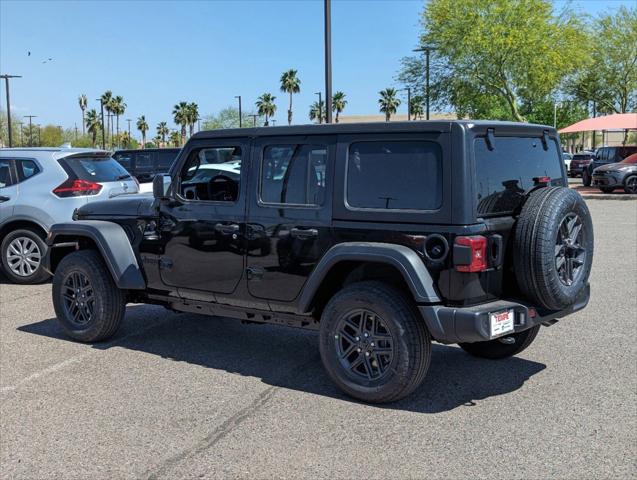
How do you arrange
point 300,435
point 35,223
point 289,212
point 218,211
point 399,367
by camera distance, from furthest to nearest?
point 35,223, point 218,211, point 289,212, point 399,367, point 300,435

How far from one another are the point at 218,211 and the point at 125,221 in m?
1.11

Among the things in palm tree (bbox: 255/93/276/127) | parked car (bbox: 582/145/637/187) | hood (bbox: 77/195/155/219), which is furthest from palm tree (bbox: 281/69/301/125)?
hood (bbox: 77/195/155/219)

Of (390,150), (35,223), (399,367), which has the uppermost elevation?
(390,150)

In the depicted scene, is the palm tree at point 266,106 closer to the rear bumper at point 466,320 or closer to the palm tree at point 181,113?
the palm tree at point 181,113

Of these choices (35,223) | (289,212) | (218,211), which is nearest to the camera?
(289,212)

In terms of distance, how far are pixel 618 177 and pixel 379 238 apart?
23.5 metres

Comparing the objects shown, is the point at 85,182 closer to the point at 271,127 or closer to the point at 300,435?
the point at 271,127

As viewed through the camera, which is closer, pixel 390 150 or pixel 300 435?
pixel 300 435

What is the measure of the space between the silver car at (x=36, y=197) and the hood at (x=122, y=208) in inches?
107

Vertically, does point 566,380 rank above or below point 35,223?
below

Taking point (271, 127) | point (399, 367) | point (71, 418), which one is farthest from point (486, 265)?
point (71, 418)

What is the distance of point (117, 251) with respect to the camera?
5.99 meters

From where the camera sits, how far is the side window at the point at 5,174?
9.31 m

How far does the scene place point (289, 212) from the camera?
5.07m
